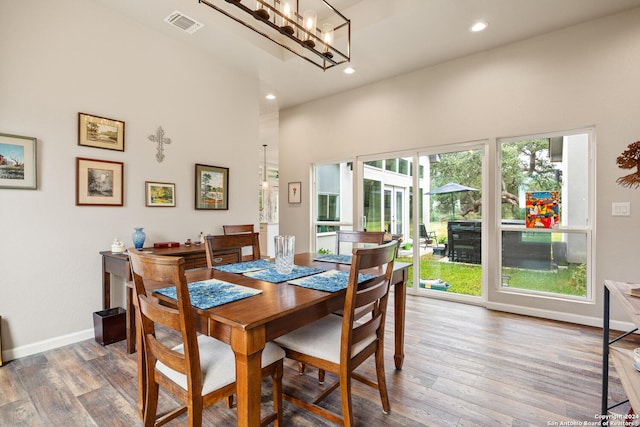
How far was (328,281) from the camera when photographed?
1694mm

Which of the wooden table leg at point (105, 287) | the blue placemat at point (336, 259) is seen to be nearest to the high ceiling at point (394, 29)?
the blue placemat at point (336, 259)

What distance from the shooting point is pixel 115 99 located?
2986mm

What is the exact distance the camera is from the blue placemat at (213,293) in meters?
1.32

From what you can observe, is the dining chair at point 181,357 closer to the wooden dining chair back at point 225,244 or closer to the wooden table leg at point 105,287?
the wooden dining chair back at point 225,244

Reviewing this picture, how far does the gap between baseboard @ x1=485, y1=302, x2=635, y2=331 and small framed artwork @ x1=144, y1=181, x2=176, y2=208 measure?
391cm

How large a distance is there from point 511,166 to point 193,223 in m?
3.84

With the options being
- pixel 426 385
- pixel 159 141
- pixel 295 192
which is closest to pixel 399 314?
pixel 426 385

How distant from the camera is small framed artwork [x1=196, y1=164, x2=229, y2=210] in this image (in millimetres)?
3676

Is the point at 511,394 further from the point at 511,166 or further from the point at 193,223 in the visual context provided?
the point at 193,223

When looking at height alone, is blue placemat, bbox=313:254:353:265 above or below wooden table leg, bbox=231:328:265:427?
above

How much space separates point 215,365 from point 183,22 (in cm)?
327

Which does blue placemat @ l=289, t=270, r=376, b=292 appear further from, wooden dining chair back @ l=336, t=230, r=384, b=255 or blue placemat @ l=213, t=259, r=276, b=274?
wooden dining chair back @ l=336, t=230, r=384, b=255

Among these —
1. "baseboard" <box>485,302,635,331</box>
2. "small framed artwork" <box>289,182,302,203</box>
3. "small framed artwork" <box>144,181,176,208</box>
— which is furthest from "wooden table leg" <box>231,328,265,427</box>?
"small framed artwork" <box>289,182,302,203</box>

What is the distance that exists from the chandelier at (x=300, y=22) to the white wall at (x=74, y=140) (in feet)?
2.95
